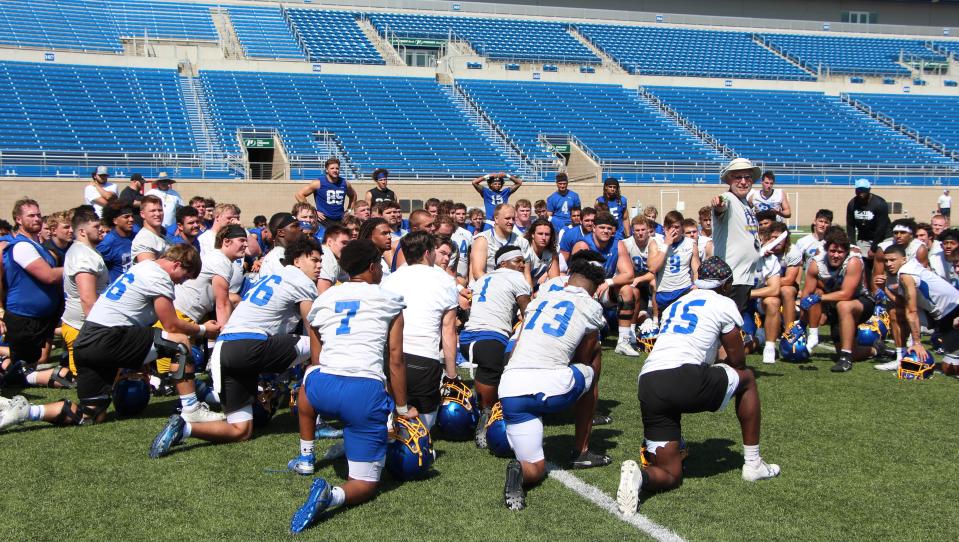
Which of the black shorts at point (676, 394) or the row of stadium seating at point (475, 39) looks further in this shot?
the row of stadium seating at point (475, 39)

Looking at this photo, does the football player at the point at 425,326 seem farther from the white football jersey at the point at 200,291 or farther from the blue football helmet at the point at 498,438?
the white football jersey at the point at 200,291

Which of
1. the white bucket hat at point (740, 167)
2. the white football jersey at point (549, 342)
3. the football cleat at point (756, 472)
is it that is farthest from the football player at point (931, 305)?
the white football jersey at point (549, 342)

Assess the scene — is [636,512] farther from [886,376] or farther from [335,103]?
[335,103]

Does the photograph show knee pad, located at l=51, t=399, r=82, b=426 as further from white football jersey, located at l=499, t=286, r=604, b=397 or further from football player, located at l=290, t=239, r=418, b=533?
white football jersey, located at l=499, t=286, r=604, b=397

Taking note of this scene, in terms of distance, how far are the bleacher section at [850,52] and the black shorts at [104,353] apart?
4050 centimetres

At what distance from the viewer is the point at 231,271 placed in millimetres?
8891

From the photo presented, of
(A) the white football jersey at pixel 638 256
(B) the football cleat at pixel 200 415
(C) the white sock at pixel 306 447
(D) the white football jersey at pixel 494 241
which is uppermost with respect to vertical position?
(D) the white football jersey at pixel 494 241

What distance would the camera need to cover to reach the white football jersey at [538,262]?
380 inches

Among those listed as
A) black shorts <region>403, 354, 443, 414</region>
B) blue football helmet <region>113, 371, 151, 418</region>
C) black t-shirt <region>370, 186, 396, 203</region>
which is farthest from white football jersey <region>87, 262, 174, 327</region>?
black t-shirt <region>370, 186, 396, 203</region>

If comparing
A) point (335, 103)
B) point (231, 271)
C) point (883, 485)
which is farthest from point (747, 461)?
point (335, 103)

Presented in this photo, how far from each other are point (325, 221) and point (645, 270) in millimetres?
4643

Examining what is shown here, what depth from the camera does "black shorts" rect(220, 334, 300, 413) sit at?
6730 millimetres

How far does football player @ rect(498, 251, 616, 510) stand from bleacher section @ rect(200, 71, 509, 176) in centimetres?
2183

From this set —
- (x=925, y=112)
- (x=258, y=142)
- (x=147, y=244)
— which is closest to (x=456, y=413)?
(x=147, y=244)
